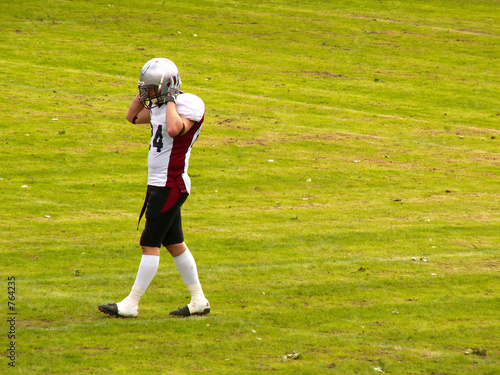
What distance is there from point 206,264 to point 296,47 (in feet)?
54.5

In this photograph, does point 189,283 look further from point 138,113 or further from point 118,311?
point 138,113

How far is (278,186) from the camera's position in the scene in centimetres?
1205

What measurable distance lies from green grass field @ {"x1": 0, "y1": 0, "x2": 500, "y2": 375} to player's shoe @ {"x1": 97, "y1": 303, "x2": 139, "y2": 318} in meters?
0.08

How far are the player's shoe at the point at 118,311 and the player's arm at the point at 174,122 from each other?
1805 mm

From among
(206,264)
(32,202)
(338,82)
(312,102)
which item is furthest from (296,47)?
(206,264)

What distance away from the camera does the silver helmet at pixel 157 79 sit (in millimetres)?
6332

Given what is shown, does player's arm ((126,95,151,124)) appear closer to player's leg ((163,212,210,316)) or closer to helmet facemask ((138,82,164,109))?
helmet facemask ((138,82,164,109))

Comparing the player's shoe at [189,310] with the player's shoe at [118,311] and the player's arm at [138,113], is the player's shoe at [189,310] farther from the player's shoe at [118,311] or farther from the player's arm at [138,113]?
the player's arm at [138,113]

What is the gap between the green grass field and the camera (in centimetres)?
621

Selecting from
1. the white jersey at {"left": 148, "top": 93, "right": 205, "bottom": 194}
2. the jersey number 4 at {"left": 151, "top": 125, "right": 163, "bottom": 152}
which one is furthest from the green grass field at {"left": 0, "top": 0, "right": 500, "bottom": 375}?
the jersey number 4 at {"left": 151, "top": 125, "right": 163, "bottom": 152}

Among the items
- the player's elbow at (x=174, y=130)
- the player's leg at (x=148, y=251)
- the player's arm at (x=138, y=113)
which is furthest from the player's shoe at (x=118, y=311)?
the player's arm at (x=138, y=113)

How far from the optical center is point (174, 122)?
6219mm

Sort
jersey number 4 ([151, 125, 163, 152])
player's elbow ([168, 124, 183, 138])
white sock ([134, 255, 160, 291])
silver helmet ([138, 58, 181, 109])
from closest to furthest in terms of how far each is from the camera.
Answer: player's elbow ([168, 124, 183, 138]), silver helmet ([138, 58, 181, 109]), jersey number 4 ([151, 125, 163, 152]), white sock ([134, 255, 160, 291])

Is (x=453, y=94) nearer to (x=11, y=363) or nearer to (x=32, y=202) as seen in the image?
(x=32, y=202)
